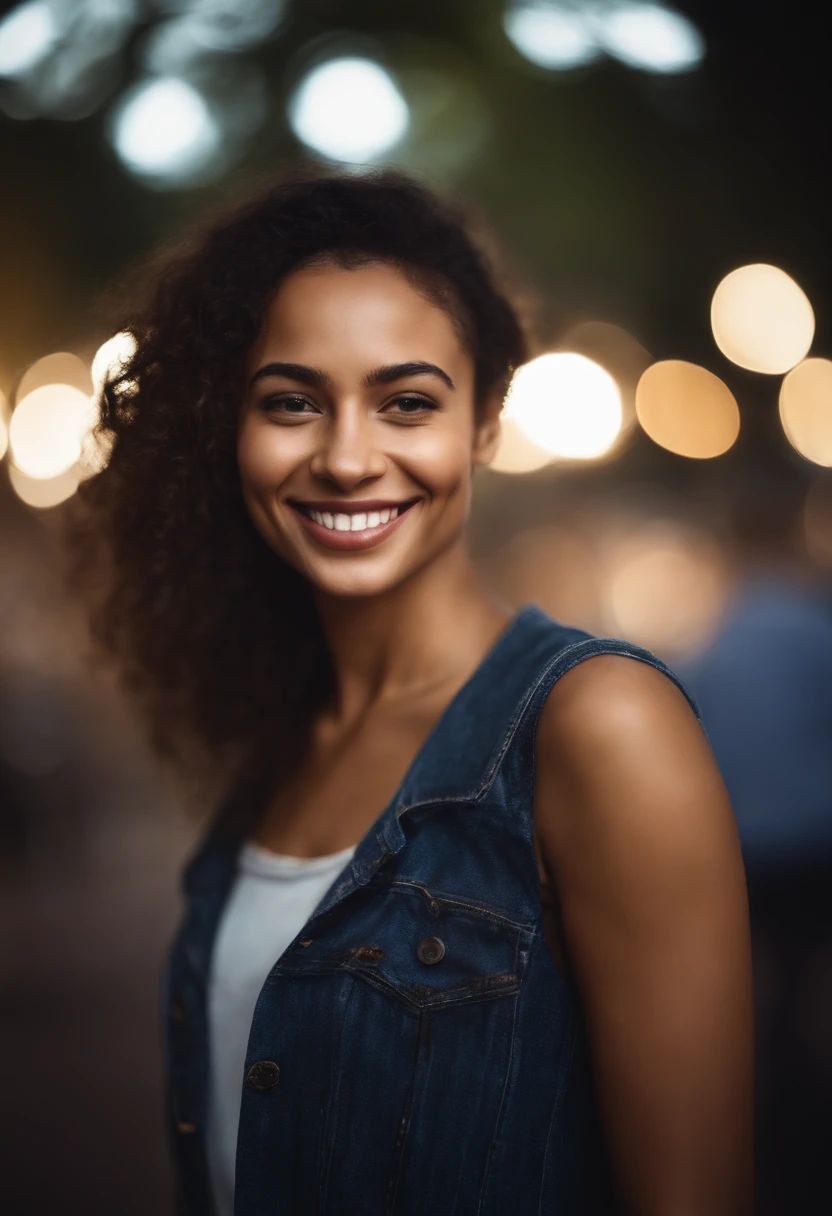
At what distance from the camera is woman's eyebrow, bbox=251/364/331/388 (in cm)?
163

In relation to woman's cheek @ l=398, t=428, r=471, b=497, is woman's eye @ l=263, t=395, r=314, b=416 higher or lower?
higher

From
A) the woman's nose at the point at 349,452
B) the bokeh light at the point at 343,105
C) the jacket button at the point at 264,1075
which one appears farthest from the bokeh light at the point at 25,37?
the jacket button at the point at 264,1075

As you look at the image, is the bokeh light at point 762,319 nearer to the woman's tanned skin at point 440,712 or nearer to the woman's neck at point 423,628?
the woman's tanned skin at point 440,712

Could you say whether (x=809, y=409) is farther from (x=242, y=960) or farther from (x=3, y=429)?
(x=242, y=960)

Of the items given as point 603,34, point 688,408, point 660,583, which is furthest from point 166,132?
point 660,583

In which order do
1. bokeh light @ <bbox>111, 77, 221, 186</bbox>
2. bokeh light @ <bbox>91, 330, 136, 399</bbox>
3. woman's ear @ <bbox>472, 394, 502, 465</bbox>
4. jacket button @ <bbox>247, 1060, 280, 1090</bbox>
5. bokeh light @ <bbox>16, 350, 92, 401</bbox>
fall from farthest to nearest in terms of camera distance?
bokeh light @ <bbox>16, 350, 92, 401</bbox>, bokeh light @ <bbox>111, 77, 221, 186</bbox>, bokeh light @ <bbox>91, 330, 136, 399</bbox>, woman's ear @ <bbox>472, 394, 502, 465</bbox>, jacket button @ <bbox>247, 1060, 280, 1090</bbox>

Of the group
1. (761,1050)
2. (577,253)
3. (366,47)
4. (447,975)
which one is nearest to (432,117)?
(366,47)

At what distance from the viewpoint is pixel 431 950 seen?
144 cm

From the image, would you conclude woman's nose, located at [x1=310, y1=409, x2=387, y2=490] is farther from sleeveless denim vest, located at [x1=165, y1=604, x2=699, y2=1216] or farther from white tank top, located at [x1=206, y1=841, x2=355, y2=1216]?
white tank top, located at [x1=206, y1=841, x2=355, y2=1216]

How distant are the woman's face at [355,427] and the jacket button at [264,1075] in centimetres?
74

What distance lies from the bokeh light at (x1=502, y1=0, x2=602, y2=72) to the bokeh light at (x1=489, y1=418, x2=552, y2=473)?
8.12ft

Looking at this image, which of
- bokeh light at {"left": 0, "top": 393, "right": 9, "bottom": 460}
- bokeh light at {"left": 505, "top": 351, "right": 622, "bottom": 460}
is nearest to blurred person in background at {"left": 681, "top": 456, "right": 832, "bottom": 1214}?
bokeh light at {"left": 505, "top": 351, "right": 622, "bottom": 460}

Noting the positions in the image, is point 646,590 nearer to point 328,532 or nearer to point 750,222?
point 750,222

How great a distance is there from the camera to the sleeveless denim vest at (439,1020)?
1397 mm
